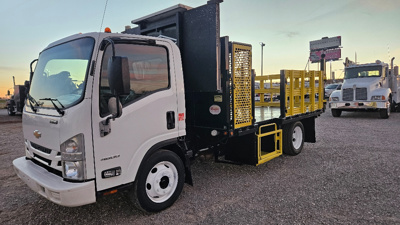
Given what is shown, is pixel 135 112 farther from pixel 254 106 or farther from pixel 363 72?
pixel 363 72

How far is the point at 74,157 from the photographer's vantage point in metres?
2.94

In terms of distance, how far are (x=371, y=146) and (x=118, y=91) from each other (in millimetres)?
7216

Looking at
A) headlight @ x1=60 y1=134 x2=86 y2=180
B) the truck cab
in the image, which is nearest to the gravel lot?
the truck cab

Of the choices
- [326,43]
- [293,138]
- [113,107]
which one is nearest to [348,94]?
[293,138]

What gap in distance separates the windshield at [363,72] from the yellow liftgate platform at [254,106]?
9.17 metres

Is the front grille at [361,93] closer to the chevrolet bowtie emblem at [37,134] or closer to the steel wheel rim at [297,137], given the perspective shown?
the steel wheel rim at [297,137]

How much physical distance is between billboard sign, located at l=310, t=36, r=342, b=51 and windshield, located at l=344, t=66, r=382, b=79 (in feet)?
153

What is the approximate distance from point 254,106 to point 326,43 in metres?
62.0

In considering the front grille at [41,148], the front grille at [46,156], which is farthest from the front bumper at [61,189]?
the front grille at [41,148]

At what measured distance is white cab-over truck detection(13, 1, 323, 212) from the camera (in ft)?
9.68

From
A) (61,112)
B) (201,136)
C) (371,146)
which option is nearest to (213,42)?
(201,136)

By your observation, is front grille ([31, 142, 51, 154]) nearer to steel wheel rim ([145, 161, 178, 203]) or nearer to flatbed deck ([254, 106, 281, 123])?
steel wheel rim ([145, 161, 178, 203])

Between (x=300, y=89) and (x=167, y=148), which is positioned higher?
(x=300, y=89)

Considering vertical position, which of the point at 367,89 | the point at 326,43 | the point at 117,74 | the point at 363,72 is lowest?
the point at 367,89
